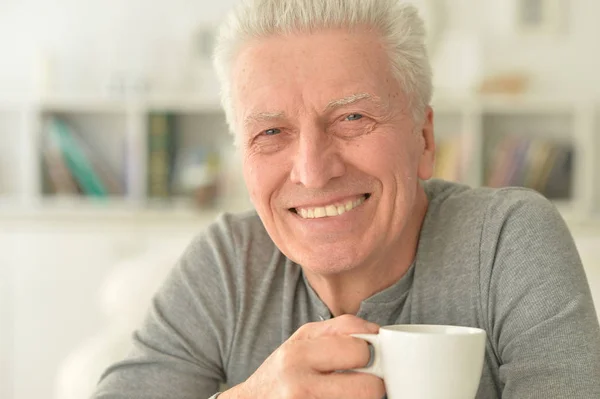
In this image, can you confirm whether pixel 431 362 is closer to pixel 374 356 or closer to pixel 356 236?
pixel 374 356

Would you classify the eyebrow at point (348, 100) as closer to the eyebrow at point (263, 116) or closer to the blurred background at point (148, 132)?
the eyebrow at point (263, 116)

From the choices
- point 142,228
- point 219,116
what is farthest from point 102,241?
point 219,116

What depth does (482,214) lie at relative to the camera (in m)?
1.25

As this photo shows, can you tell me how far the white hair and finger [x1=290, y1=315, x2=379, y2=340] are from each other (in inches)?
16.2

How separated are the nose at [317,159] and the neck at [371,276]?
17 centimetres

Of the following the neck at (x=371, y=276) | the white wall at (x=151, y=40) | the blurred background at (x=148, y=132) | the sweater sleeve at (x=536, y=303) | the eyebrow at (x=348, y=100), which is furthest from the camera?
the white wall at (x=151, y=40)

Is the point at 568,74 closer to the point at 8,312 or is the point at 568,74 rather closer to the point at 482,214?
the point at 8,312

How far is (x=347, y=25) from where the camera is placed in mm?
1185

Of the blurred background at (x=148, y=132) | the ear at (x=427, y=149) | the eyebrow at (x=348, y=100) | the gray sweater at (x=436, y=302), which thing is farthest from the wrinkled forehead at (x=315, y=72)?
the blurred background at (x=148, y=132)

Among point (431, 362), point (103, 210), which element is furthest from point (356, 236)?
point (103, 210)

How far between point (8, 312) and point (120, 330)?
2.39m

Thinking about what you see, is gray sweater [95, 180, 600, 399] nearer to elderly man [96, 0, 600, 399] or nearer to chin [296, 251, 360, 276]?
elderly man [96, 0, 600, 399]

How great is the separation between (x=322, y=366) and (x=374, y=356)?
2.5 inches

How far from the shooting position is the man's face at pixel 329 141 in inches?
45.3
